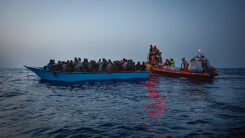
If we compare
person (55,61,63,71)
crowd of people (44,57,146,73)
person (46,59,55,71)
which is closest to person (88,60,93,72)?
crowd of people (44,57,146,73)

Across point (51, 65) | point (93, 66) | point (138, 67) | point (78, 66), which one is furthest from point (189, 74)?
point (51, 65)

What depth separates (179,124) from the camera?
18.3 feet

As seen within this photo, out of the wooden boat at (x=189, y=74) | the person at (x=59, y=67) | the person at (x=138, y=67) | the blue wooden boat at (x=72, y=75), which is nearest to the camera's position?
the blue wooden boat at (x=72, y=75)

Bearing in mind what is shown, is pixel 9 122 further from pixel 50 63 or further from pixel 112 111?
pixel 50 63

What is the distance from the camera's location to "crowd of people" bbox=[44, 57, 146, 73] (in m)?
18.1

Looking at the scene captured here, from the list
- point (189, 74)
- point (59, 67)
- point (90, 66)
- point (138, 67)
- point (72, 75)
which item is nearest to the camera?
point (72, 75)

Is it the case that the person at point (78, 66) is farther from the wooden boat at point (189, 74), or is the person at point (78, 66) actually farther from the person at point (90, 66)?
the wooden boat at point (189, 74)

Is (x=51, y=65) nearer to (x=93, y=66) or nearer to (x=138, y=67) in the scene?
(x=93, y=66)

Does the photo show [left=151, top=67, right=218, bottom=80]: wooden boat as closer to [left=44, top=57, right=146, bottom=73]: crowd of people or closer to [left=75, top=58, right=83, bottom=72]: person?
[left=44, top=57, right=146, bottom=73]: crowd of people

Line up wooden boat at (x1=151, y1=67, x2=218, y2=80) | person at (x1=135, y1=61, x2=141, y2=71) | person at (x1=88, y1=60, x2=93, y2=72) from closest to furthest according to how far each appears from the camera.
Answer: person at (x1=88, y1=60, x2=93, y2=72) < wooden boat at (x1=151, y1=67, x2=218, y2=80) < person at (x1=135, y1=61, x2=141, y2=71)

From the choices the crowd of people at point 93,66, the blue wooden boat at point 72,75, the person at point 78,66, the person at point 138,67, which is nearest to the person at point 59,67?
the crowd of people at point 93,66

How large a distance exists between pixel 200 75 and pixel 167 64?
9279 millimetres

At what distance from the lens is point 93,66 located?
67.7ft

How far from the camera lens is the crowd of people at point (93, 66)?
59.3ft
